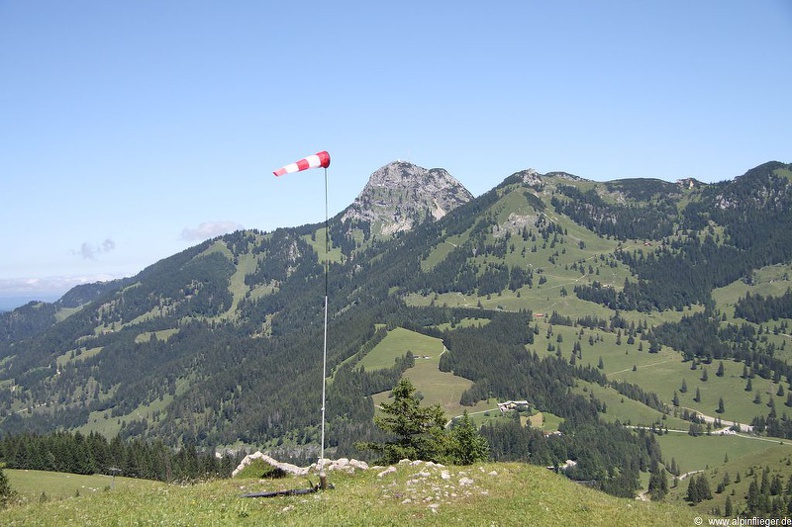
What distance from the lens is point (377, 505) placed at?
95.0ft

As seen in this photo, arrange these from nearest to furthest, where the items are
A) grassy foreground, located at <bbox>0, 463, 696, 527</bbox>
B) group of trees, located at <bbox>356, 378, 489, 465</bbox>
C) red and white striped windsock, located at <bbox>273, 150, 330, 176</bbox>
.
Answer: grassy foreground, located at <bbox>0, 463, 696, 527</bbox> < red and white striped windsock, located at <bbox>273, 150, 330, 176</bbox> < group of trees, located at <bbox>356, 378, 489, 465</bbox>

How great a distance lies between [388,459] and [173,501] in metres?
37.6

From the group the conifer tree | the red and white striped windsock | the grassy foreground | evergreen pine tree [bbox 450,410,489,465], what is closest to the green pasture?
the conifer tree

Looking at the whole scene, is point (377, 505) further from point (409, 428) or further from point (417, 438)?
point (417, 438)

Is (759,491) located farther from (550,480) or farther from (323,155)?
(323,155)

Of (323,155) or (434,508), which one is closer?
(434,508)

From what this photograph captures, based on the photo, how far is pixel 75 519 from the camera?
80.6 feet

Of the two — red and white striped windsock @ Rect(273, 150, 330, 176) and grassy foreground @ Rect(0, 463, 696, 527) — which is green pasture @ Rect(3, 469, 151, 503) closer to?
grassy foreground @ Rect(0, 463, 696, 527)

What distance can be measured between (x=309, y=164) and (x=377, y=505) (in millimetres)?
19365

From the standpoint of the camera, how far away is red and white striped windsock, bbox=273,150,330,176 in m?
29.3

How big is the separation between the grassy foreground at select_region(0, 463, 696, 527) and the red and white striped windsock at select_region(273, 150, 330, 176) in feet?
57.9

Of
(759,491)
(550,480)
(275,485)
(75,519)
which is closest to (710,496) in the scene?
(759,491)

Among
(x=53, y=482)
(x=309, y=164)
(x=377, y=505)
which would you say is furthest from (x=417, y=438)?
(x=53, y=482)

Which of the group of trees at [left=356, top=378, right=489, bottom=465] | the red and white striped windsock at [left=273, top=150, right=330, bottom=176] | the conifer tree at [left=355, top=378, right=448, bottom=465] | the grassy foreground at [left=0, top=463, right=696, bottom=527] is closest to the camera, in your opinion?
the grassy foreground at [left=0, top=463, right=696, bottom=527]
